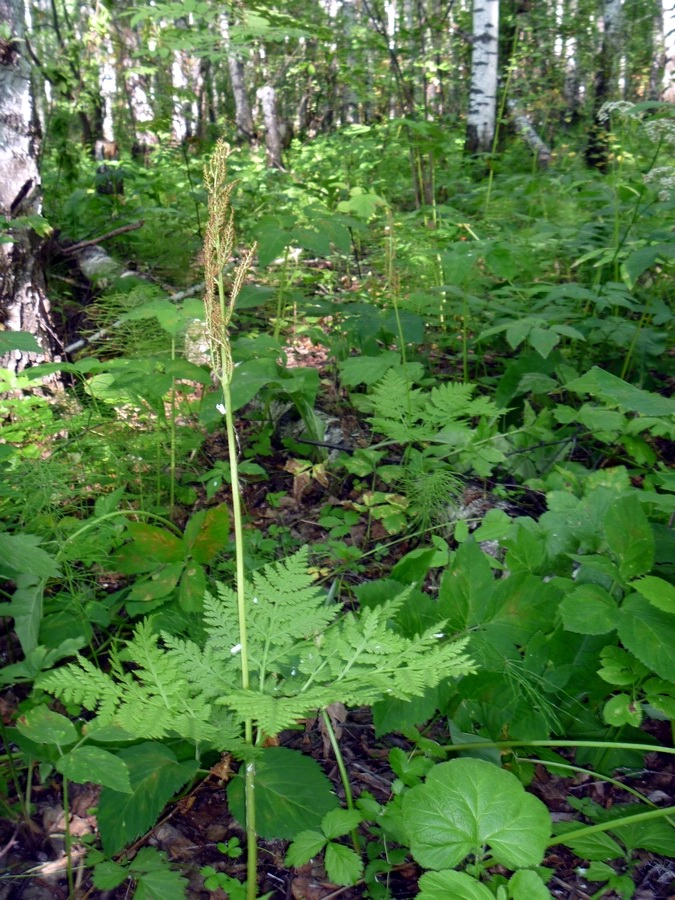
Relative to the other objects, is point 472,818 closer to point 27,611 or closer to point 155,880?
point 155,880

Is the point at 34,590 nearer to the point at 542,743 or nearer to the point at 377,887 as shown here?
the point at 377,887

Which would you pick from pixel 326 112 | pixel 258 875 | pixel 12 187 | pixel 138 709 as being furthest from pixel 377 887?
pixel 326 112

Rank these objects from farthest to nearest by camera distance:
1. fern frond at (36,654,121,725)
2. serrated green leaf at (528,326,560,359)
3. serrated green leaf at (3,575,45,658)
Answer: serrated green leaf at (528,326,560,359), serrated green leaf at (3,575,45,658), fern frond at (36,654,121,725)

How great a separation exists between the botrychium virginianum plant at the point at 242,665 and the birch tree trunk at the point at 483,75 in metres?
8.06

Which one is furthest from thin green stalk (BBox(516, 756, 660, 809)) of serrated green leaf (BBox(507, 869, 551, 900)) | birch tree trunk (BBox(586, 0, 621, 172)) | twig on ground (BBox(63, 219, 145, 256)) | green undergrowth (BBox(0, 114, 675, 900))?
birch tree trunk (BBox(586, 0, 621, 172))

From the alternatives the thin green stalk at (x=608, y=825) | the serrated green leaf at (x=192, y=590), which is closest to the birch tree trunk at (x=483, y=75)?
the serrated green leaf at (x=192, y=590)

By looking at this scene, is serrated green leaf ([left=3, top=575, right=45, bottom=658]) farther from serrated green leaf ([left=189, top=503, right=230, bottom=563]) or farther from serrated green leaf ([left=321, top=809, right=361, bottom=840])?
serrated green leaf ([left=321, top=809, right=361, bottom=840])

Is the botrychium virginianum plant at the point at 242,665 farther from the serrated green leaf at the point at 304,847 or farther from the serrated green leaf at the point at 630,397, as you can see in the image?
the serrated green leaf at the point at 630,397

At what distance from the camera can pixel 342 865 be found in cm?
131

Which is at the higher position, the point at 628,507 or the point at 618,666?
the point at 628,507

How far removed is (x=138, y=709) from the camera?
1148 millimetres

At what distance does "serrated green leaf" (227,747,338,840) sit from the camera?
1.33 metres

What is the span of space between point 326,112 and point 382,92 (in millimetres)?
2437

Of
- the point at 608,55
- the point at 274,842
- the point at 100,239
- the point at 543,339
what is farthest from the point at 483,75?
the point at 274,842
